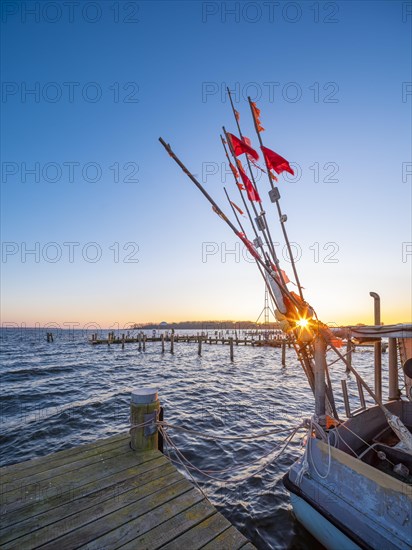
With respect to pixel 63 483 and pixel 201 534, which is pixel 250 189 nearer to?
pixel 201 534

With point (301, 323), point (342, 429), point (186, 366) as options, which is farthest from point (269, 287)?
point (186, 366)

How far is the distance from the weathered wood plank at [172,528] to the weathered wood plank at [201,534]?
0.06 metres

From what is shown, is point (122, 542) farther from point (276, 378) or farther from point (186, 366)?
point (186, 366)

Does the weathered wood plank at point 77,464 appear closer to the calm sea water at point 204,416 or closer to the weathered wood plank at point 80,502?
the weathered wood plank at point 80,502

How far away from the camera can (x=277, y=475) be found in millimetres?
7449

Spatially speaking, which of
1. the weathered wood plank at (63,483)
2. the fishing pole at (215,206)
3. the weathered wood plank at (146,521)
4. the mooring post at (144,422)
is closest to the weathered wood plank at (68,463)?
the weathered wood plank at (63,483)

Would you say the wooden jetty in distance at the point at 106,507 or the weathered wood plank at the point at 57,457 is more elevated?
the wooden jetty in distance at the point at 106,507

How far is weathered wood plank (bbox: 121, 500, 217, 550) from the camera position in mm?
3004

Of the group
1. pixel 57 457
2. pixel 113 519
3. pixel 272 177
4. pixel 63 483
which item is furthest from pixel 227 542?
pixel 272 177

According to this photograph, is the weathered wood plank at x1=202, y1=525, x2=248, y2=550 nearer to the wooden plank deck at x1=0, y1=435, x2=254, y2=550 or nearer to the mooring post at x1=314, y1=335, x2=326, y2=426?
the wooden plank deck at x1=0, y1=435, x2=254, y2=550

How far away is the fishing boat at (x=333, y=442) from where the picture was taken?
343 cm

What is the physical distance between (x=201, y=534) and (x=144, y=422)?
228 cm

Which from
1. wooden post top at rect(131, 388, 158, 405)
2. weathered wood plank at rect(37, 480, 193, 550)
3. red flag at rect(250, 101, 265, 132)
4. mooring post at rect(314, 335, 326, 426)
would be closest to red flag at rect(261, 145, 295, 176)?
red flag at rect(250, 101, 265, 132)

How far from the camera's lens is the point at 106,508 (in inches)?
140
